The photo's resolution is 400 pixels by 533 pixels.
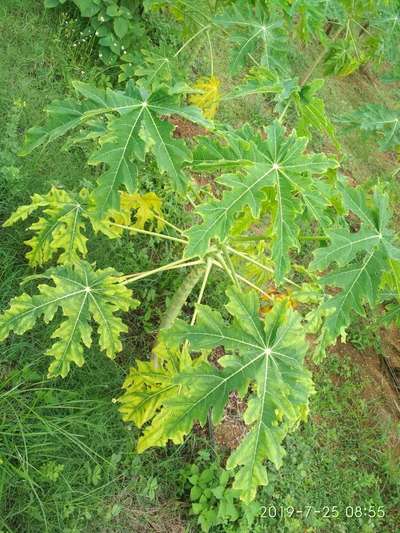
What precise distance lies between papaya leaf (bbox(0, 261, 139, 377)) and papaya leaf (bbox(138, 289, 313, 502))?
0.93 ft

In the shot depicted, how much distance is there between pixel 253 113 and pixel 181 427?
4.06 meters

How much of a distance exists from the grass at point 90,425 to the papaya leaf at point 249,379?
0.79 metres

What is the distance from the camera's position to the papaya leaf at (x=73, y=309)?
215 cm

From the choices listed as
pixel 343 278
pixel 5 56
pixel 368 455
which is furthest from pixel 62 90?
pixel 368 455

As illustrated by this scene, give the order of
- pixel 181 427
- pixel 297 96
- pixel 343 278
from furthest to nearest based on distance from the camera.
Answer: pixel 297 96, pixel 343 278, pixel 181 427

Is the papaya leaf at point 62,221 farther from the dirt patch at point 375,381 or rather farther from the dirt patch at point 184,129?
Result: the dirt patch at point 375,381

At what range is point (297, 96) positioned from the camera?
2.31m

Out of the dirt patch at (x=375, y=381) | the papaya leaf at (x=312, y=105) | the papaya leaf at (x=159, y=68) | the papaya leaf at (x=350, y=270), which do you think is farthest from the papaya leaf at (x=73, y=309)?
the dirt patch at (x=375, y=381)

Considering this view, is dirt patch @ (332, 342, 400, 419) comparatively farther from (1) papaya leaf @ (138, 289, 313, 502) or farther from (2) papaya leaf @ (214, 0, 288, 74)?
(1) papaya leaf @ (138, 289, 313, 502)

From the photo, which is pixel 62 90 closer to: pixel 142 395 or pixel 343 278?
pixel 142 395

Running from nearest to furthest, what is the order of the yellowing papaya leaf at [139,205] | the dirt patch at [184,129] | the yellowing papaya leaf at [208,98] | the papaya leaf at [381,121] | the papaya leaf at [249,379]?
the papaya leaf at [249,379] < the yellowing papaya leaf at [139,205] < the papaya leaf at [381,121] < the yellowing papaya leaf at [208,98] < the dirt patch at [184,129]

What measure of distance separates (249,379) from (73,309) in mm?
730

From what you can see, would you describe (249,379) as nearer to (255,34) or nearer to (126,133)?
(126,133)

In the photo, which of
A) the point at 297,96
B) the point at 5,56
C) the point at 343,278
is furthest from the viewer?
the point at 5,56
